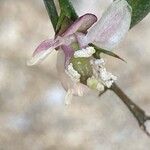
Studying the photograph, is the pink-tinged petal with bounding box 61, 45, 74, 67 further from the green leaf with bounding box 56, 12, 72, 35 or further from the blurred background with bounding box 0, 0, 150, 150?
A: the blurred background with bounding box 0, 0, 150, 150

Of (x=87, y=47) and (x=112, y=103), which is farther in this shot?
(x=112, y=103)

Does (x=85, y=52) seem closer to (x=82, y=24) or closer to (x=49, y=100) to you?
(x=82, y=24)

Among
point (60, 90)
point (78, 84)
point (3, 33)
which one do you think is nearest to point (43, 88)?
point (60, 90)

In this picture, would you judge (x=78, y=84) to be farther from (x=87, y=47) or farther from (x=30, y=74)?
(x=30, y=74)

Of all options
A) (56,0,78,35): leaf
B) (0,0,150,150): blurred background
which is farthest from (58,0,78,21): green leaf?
(0,0,150,150): blurred background

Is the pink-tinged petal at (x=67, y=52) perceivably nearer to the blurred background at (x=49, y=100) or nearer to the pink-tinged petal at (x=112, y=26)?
the pink-tinged petal at (x=112, y=26)

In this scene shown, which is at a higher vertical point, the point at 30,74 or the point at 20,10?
the point at 20,10

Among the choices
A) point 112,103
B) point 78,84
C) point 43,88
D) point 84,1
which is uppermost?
point 78,84

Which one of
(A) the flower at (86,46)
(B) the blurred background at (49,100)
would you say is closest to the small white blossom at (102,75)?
(A) the flower at (86,46)

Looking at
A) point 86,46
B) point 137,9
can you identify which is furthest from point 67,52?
point 137,9
